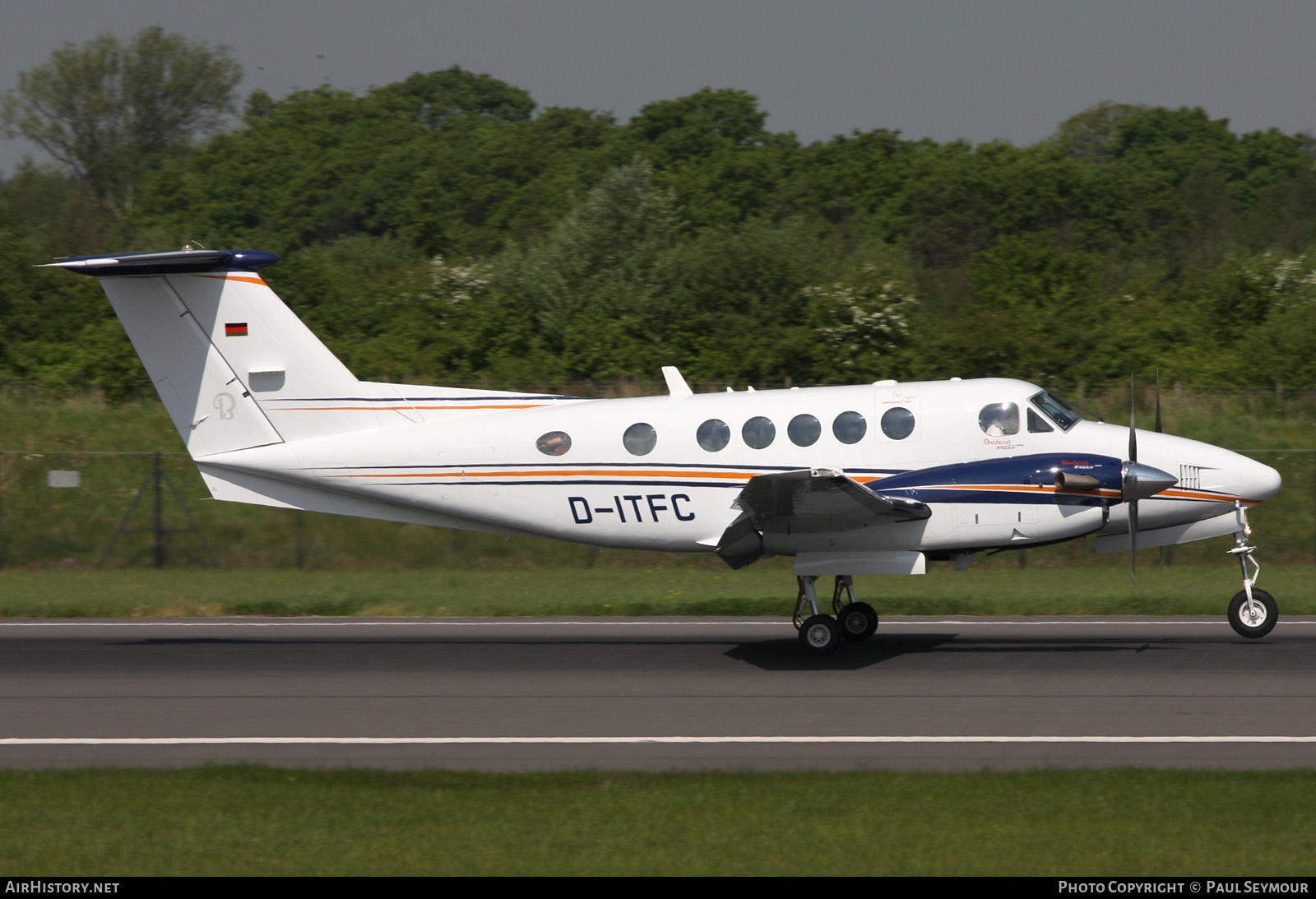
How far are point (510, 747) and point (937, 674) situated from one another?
4751 mm

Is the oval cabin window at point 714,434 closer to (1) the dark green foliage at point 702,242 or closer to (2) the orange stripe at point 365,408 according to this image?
(2) the orange stripe at point 365,408

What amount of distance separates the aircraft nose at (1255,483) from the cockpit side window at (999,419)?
94.5 inches

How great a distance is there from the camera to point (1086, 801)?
816 cm

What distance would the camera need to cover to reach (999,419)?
14.1 metres

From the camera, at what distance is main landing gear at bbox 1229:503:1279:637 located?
14.0 m

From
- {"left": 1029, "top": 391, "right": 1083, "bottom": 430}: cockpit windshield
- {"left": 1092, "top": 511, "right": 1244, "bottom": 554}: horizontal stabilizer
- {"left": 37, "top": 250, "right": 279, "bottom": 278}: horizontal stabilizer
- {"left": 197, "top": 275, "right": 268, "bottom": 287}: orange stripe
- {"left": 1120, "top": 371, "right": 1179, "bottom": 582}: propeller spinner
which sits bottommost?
{"left": 1092, "top": 511, "right": 1244, "bottom": 554}: horizontal stabilizer

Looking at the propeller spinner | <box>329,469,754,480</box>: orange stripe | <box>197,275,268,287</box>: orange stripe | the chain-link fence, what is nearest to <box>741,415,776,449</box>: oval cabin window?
<box>329,469,754,480</box>: orange stripe

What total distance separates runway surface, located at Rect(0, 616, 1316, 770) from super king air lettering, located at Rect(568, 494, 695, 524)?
1484 mm

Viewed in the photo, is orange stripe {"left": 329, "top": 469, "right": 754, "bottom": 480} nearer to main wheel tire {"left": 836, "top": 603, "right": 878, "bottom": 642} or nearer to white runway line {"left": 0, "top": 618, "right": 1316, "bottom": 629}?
main wheel tire {"left": 836, "top": 603, "right": 878, "bottom": 642}

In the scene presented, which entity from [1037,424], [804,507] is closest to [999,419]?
[1037,424]

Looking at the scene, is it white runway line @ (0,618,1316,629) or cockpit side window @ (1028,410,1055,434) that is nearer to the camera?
cockpit side window @ (1028,410,1055,434)

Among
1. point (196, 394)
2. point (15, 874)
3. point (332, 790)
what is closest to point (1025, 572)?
point (196, 394)

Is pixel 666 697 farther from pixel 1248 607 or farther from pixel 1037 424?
pixel 1248 607

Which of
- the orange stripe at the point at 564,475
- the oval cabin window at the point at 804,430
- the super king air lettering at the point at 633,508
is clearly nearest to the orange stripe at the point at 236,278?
the orange stripe at the point at 564,475
